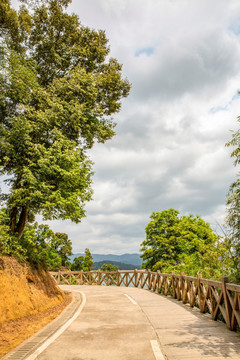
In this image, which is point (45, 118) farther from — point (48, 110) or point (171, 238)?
point (171, 238)

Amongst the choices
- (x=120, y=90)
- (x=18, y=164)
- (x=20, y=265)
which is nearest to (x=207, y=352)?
(x=20, y=265)

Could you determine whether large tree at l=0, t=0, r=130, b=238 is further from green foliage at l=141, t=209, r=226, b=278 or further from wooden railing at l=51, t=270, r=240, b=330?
green foliage at l=141, t=209, r=226, b=278

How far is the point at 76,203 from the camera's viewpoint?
1147 centimetres

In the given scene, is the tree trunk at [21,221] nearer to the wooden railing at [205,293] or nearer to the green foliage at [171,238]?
the wooden railing at [205,293]

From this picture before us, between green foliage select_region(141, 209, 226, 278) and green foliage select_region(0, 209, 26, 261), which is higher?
green foliage select_region(141, 209, 226, 278)

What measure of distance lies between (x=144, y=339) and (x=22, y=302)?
455cm

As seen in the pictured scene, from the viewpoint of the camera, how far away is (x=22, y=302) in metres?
7.74

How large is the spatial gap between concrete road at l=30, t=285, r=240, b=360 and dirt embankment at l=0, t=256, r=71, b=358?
1.09 meters

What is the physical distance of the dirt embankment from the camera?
585 cm

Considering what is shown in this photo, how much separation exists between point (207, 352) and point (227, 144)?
4853 millimetres

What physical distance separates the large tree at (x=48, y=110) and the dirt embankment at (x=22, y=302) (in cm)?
272

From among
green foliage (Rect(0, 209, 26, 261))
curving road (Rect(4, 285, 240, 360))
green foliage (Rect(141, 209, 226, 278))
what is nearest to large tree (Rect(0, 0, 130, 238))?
green foliage (Rect(0, 209, 26, 261))

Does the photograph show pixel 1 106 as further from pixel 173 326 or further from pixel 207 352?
pixel 207 352

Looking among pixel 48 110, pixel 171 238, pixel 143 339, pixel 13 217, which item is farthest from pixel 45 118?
pixel 171 238
